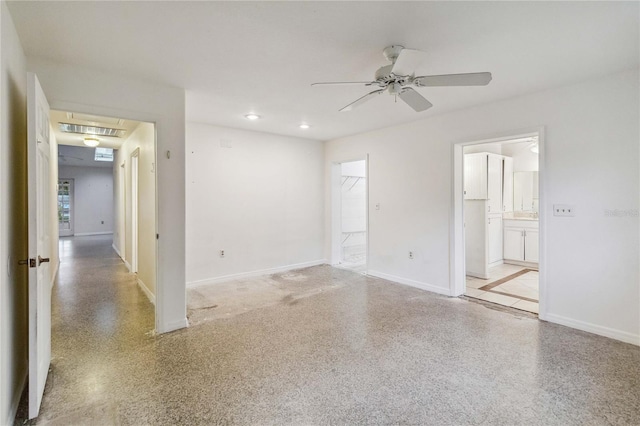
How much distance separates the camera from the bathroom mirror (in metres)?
6.27

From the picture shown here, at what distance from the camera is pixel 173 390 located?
2078 mm

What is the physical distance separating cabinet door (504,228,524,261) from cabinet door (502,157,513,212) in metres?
0.47

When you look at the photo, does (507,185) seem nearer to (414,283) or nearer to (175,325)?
(414,283)

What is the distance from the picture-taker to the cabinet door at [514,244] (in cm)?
575

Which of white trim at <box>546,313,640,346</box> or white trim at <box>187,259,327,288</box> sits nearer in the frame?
white trim at <box>546,313,640,346</box>

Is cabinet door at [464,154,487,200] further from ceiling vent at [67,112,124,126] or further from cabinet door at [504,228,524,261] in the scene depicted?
ceiling vent at [67,112,124,126]

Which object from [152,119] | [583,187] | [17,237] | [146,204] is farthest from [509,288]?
[17,237]

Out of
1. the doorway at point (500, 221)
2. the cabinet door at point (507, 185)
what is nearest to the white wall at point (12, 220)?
the doorway at point (500, 221)

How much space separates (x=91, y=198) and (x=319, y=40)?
40.9ft

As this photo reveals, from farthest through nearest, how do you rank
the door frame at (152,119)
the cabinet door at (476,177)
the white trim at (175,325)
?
the cabinet door at (476,177) → the white trim at (175,325) → the door frame at (152,119)

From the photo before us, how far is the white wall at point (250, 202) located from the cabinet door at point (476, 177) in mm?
2658

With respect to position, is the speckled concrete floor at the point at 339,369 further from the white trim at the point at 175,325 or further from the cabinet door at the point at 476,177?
the cabinet door at the point at 476,177

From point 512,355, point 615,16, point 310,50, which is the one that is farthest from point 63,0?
point 512,355

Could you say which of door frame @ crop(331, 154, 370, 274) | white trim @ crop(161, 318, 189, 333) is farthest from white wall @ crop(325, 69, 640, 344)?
white trim @ crop(161, 318, 189, 333)
